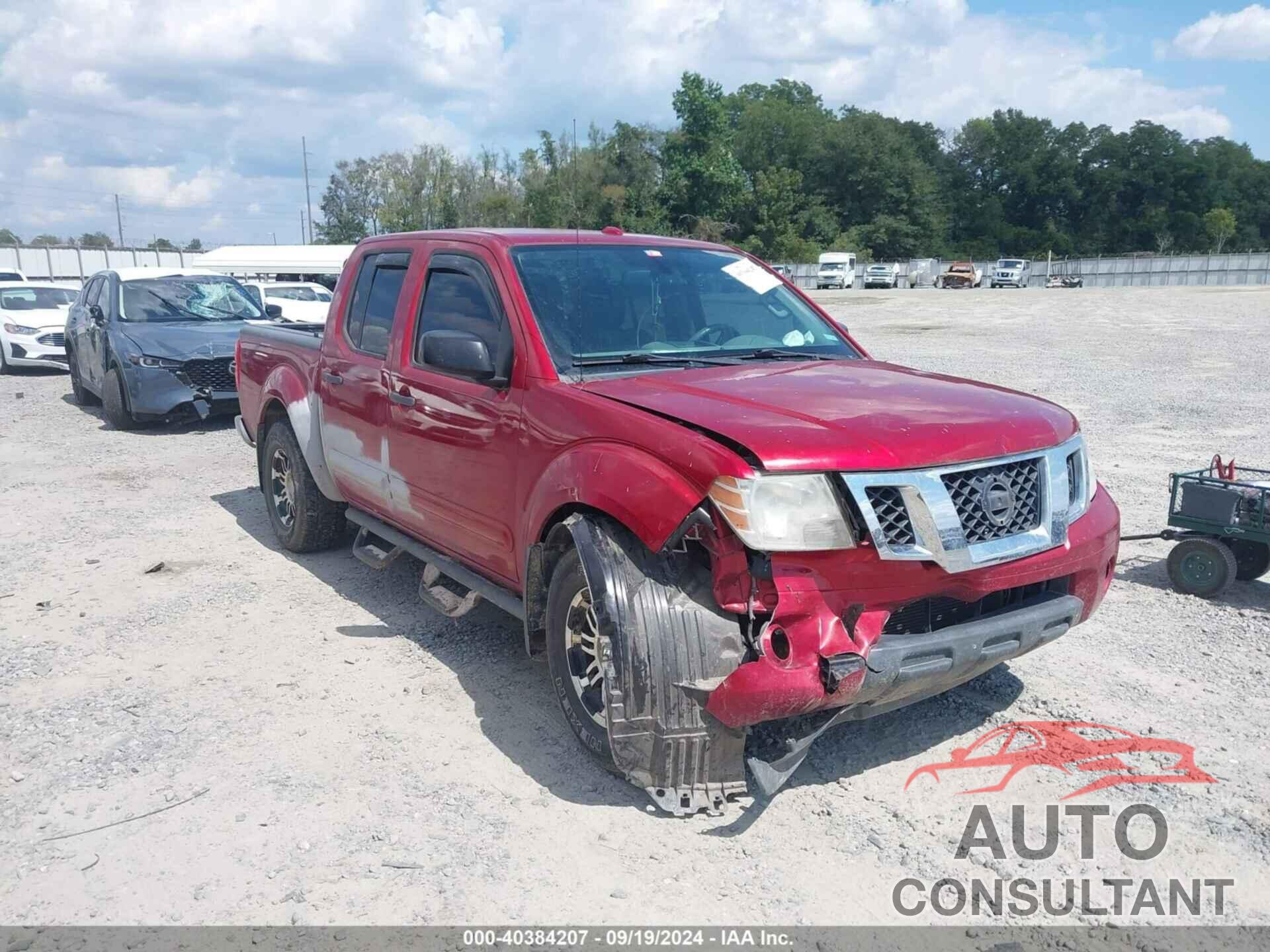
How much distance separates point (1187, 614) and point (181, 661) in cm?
513

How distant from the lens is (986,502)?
3.41m

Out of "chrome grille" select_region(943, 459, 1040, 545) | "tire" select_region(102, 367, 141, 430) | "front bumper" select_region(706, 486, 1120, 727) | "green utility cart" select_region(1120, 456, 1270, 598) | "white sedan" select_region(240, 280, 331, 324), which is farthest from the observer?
"white sedan" select_region(240, 280, 331, 324)

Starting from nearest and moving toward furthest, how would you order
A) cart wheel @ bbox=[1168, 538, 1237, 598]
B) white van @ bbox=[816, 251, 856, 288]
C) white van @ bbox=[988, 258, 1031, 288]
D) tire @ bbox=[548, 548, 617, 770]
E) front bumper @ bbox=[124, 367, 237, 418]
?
tire @ bbox=[548, 548, 617, 770], cart wheel @ bbox=[1168, 538, 1237, 598], front bumper @ bbox=[124, 367, 237, 418], white van @ bbox=[816, 251, 856, 288], white van @ bbox=[988, 258, 1031, 288]

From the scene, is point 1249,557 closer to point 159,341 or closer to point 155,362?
point 155,362

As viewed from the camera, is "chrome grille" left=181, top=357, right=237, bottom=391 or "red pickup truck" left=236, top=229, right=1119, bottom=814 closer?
"red pickup truck" left=236, top=229, right=1119, bottom=814

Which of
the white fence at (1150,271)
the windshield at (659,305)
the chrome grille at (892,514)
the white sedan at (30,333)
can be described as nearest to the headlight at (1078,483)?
the chrome grille at (892,514)

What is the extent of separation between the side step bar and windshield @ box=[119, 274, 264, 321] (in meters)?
7.55

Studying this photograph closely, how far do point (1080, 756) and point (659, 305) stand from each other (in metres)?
2.56

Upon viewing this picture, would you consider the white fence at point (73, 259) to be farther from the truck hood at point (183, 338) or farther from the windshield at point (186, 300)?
the truck hood at point (183, 338)

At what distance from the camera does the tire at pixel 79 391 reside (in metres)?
13.8

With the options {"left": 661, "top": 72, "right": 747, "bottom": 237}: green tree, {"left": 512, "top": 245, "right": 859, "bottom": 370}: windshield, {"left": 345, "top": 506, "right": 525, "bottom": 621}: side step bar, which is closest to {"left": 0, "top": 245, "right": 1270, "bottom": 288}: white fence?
{"left": 661, "top": 72, "right": 747, "bottom": 237}: green tree

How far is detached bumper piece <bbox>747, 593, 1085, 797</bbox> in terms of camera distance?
3232 mm

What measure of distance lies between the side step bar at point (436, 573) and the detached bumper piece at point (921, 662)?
4.27ft

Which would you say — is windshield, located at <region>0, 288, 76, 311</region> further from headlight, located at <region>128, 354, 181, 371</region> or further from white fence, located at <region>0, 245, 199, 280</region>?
white fence, located at <region>0, 245, 199, 280</region>
